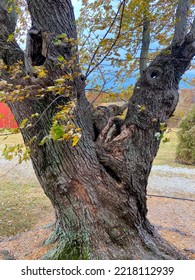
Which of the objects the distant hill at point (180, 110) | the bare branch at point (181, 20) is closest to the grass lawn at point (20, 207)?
the distant hill at point (180, 110)

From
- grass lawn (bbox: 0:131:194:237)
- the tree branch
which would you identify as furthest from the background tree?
the tree branch

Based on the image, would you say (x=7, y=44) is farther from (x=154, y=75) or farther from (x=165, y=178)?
(x=165, y=178)

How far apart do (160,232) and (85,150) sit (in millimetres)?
2141

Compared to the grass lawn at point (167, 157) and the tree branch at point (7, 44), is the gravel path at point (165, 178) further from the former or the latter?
the tree branch at point (7, 44)

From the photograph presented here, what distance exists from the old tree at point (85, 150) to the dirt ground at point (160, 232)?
70cm

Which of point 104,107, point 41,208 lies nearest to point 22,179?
point 41,208

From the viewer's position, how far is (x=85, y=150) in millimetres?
2297

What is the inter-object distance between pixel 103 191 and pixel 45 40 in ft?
4.48

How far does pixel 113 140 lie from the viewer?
7.88 feet

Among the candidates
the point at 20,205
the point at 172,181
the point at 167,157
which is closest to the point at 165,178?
the point at 172,181

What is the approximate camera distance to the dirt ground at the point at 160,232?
306 cm

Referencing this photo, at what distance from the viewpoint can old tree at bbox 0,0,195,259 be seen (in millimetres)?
2236

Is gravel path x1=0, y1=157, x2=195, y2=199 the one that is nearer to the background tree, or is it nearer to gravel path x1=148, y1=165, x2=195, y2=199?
gravel path x1=148, y1=165, x2=195, y2=199
